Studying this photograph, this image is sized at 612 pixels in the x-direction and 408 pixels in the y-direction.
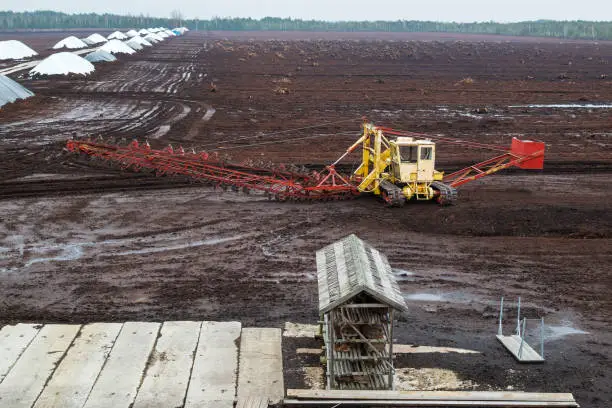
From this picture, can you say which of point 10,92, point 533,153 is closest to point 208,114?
point 10,92

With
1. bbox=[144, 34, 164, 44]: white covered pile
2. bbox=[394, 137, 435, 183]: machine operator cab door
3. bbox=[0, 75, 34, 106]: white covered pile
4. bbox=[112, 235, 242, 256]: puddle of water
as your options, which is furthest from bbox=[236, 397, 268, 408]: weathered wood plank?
bbox=[144, 34, 164, 44]: white covered pile

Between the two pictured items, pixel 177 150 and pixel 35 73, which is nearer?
pixel 177 150

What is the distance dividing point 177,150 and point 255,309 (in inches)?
579

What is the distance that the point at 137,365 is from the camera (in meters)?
11.2

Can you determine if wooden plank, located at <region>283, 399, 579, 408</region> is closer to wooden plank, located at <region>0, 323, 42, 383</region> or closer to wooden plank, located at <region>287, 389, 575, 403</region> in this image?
wooden plank, located at <region>287, 389, 575, 403</region>

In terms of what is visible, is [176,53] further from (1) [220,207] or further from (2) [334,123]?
(1) [220,207]

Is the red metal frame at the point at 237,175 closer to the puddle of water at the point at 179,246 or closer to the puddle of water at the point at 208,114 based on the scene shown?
the puddle of water at the point at 179,246

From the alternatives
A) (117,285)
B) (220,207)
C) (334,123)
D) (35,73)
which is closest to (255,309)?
(117,285)

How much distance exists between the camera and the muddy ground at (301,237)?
13242mm

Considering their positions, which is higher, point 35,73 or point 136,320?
point 35,73

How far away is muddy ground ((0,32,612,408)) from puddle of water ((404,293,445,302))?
0.14 ft

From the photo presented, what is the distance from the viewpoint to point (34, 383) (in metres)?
10.6

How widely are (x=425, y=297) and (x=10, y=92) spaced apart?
35337mm

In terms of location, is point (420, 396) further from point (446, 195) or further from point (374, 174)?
point (374, 174)
